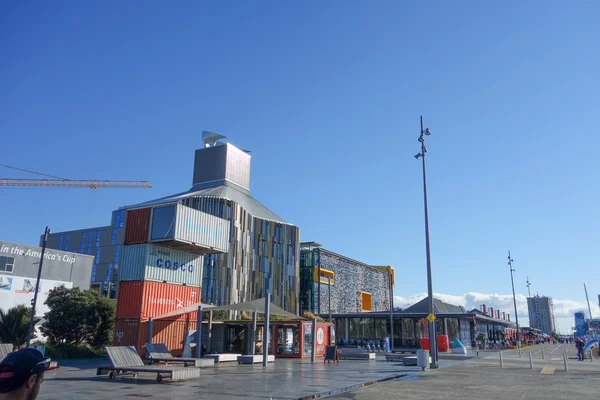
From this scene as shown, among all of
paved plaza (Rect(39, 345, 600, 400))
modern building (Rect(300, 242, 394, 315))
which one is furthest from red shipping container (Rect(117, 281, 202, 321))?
modern building (Rect(300, 242, 394, 315))

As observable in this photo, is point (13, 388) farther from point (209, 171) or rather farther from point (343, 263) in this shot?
point (343, 263)

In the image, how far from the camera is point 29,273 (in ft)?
163

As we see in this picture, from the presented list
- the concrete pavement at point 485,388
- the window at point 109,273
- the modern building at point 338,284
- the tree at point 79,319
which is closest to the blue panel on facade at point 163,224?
the tree at point 79,319

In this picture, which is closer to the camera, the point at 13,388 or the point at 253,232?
the point at 13,388

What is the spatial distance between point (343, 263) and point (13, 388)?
89877 mm

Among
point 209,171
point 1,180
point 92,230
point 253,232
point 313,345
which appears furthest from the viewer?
point 92,230

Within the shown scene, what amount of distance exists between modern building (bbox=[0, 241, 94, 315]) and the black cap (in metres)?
A: 48.6

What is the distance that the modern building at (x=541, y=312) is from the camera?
18362 cm

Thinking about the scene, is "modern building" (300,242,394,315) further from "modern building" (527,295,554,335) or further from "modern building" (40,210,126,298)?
"modern building" (527,295,554,335)

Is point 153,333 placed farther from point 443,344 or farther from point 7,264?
point 7,264

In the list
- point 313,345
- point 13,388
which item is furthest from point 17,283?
point 13,388

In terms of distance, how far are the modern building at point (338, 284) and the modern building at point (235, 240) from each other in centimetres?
575

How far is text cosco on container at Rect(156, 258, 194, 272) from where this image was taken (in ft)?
97.2

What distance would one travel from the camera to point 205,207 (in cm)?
6112
